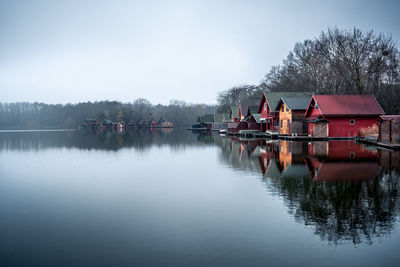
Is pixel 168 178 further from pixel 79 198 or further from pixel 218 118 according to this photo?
pixel 218 118

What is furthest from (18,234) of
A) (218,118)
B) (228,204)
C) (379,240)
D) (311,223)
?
(218,118)

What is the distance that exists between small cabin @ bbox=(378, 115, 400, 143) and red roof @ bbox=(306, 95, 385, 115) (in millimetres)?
9537

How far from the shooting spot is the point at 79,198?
11492 millimetres

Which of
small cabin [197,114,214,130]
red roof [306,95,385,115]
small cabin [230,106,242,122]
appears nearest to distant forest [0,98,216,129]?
small cabin [197,114,214,130]

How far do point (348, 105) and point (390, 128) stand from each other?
12686mm

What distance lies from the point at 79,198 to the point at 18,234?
3729 millimetres

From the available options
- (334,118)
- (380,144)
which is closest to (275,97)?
(334,118)

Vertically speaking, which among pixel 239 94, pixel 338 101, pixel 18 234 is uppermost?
pixel 239 94

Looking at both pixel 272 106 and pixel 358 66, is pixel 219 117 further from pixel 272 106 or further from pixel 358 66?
pixel 358 66

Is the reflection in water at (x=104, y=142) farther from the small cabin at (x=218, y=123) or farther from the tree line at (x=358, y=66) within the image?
the small cabin at (x=218, y=123)

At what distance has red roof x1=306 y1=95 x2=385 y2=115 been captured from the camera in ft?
130

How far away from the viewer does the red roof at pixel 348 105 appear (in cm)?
3966

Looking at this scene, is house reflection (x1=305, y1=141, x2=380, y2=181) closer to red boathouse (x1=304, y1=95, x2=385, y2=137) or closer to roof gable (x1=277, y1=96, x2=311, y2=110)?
red boathouse (x1=304, y1=95, x2=385, y2=137)

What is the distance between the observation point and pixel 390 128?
93.5ft
